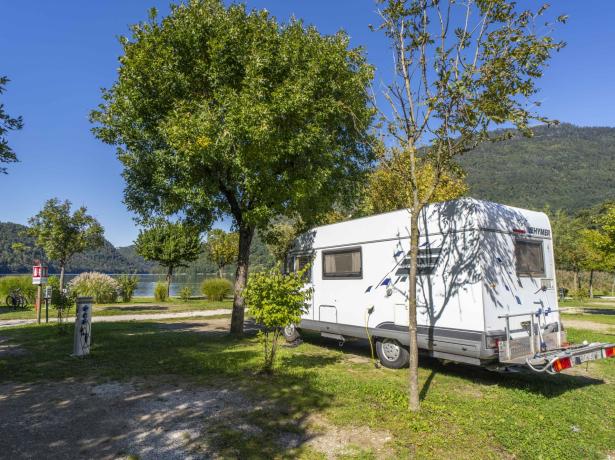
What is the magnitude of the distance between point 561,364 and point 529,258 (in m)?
2.16

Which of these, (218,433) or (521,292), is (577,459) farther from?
(218,433)

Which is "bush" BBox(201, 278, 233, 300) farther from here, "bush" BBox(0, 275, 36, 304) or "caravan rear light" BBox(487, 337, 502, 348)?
"caravan rear light" BBox(487, 337, 502, 348)

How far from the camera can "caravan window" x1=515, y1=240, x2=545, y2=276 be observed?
24.1 ft

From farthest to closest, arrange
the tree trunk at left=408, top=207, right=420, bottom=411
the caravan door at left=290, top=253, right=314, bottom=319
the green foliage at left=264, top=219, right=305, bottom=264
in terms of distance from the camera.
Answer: the green foliage at left=264, top=219, right=305, bottom=264 < the caravan door at left=290, top=253, right=314, bottom=319 < the tree trunk at left=408, top=207, right=420, bottom=411

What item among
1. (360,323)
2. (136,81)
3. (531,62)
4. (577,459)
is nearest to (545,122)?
(531,62)

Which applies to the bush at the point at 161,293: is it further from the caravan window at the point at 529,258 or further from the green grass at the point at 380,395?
the caravan window at the point at 529,258

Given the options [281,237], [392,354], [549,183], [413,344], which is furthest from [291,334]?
[549,183]

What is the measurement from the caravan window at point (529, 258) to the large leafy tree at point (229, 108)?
4.96 metres

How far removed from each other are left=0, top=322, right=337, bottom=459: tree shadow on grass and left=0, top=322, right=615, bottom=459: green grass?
0.12ft

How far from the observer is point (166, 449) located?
423cm

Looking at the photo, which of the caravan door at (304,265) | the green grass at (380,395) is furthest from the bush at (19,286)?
the caravan door at (304,265)

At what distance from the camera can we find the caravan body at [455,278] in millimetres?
6715

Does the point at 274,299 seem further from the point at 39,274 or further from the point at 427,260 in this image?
the point at 39,274

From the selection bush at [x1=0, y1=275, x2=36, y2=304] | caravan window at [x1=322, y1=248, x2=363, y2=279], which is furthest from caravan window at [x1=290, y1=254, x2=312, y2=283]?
bush at [x1=0, y1=275, x2=36, y2=304]
